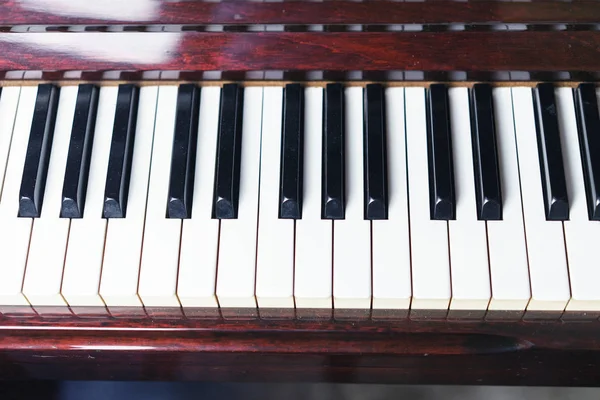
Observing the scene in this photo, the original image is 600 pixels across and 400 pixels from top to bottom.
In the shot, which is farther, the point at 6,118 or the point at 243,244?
the point at 6,118

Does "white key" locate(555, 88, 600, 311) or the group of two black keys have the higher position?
the group of two black keys

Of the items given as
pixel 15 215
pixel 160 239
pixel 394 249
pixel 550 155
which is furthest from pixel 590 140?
pixel 15 215

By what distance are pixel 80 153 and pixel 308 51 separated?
44 centimetres

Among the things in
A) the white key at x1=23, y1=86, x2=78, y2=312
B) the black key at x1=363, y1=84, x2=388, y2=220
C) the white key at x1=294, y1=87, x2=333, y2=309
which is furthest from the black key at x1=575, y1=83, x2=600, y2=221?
the white key at x1=23, y1=86, x2=78, y2=312

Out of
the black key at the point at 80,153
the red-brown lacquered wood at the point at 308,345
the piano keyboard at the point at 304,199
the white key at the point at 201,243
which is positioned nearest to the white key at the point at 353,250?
the piano keyboard at the point at 304,199

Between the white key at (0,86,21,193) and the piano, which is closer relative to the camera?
the piano

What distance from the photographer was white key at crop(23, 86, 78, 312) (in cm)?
122

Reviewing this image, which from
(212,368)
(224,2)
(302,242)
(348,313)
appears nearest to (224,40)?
(224,2)

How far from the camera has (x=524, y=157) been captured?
4.19 feet

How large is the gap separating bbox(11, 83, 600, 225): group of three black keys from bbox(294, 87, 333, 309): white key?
0.01 metres

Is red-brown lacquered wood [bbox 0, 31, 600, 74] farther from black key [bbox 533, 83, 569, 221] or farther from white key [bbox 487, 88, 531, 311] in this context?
white key [bbox 487, 88, 531, 311]

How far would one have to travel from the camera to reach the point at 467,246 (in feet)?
3.99

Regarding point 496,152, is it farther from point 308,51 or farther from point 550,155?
point 308,51

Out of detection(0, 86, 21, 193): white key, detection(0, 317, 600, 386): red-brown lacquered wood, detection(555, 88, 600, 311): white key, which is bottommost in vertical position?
detection(0, 317, 600, 386): red-brown lacquered wood
